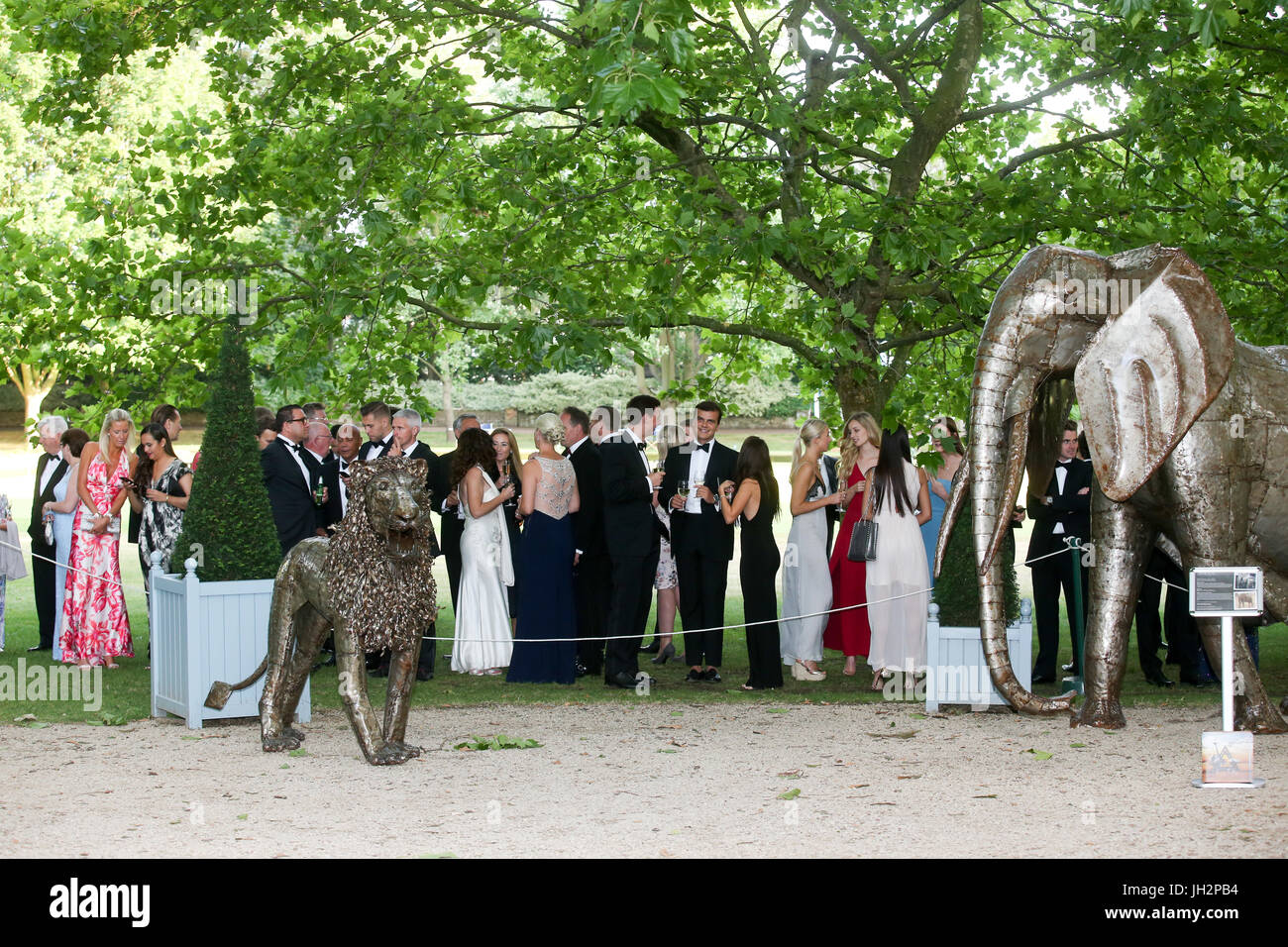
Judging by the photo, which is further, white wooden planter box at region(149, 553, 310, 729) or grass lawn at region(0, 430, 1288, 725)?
grass lawn at region(0, 430, 1288, 725)

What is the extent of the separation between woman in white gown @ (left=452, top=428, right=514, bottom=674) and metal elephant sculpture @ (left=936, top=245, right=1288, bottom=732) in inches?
177

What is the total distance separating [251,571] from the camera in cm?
1012

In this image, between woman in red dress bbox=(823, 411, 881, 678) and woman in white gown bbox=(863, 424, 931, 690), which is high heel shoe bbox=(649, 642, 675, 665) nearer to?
woman in red dress bbox=(823, 411, 881, 678)

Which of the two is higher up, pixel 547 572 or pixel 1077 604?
pixel 547 572

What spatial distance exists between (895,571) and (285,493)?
5.03 metres

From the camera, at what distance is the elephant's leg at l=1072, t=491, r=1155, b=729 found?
930 centimetres

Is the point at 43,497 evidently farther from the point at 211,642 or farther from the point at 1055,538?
the point at 1055,538

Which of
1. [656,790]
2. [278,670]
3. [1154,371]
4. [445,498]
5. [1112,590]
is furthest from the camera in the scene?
[445,498]

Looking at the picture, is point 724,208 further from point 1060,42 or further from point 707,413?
point 1060,42

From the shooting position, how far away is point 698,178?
12.2 metres

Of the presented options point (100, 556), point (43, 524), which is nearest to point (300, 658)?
point (100, 556)

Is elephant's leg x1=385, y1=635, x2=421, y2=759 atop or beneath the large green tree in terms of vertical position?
beneath

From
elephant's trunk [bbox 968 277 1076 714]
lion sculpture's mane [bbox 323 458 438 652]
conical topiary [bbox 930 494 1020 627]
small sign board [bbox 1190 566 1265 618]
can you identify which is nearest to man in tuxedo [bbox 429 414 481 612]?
lion sculpture's mane [bbox 323 458 438 652]

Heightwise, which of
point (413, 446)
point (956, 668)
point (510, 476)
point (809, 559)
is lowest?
point (956, 668)
